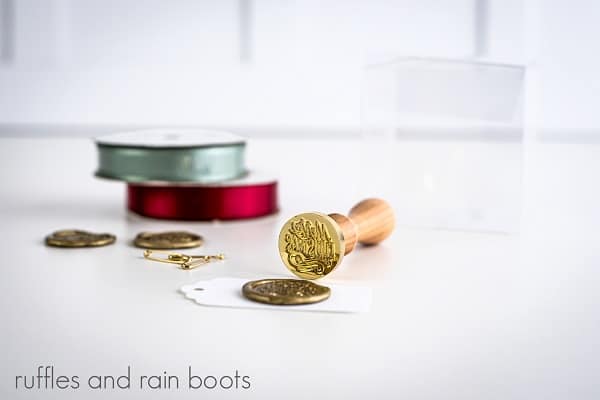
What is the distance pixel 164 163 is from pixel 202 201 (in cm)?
11

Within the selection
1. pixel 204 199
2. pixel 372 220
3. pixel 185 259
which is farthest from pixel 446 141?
pixel 185 259

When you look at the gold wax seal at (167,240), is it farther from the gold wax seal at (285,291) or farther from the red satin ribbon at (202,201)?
the gold wax seal at (285,291)

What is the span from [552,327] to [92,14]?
3.25 m

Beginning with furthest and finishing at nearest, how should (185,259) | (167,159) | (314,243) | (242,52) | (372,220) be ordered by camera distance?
(242,52) → (167,159) → (372,220) → (185,259) → (314,243)

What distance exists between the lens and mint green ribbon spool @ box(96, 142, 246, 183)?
5.01 feet

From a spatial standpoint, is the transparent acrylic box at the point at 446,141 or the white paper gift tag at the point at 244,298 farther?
the transparent acrylic box at the point at 446,141

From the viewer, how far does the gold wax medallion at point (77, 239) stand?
4.38 feet

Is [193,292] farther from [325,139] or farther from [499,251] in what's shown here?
[325,139]

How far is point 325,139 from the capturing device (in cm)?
376

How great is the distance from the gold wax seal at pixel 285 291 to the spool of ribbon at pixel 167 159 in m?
0.52

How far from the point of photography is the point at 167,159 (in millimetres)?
1525

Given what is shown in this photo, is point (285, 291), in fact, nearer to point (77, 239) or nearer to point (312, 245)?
point (312, 245)

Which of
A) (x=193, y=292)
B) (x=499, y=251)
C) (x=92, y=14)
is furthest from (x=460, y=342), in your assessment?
(x=92, y=14)

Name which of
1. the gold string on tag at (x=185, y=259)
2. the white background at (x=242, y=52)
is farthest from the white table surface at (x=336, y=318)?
the white background at (x=242, y=52)
